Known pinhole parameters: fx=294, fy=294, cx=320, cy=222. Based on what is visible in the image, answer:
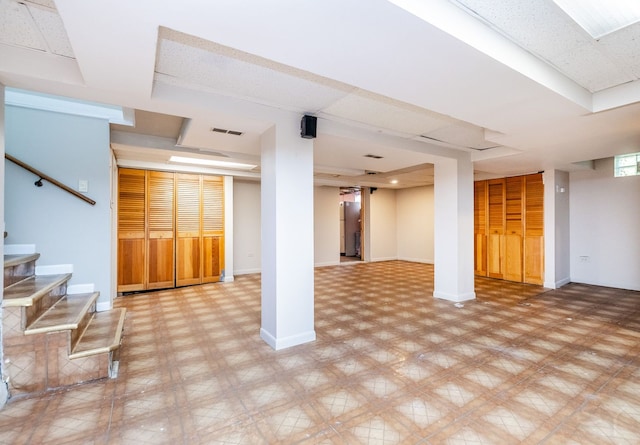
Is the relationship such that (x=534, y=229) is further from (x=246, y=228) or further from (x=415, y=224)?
(x=246, y=228)

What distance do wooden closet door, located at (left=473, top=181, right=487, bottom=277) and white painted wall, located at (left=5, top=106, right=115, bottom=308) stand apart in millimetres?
7098

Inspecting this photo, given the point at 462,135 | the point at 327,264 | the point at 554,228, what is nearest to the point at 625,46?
the point at 462,135

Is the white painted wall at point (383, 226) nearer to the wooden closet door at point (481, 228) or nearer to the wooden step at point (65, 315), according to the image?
the wooden closet door at point (481, 228)

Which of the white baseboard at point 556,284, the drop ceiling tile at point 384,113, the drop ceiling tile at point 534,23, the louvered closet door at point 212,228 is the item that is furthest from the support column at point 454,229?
the louvered closet door at point 212,228

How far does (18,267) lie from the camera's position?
→ 2.59 meters

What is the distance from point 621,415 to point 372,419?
1.64 m

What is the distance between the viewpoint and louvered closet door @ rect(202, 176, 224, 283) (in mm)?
6004

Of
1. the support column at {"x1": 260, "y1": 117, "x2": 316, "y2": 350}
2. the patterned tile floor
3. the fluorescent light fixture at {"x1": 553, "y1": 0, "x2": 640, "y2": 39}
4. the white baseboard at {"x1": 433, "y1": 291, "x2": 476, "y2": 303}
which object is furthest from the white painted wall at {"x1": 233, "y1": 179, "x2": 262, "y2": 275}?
the fluorescent light fixture at {"x1": 553, "y1": 0, "x2": 640, "y2": 39}

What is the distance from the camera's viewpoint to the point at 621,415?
1927 millimetres

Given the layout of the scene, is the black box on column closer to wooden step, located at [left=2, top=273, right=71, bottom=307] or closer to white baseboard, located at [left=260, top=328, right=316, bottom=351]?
white baseboard, located at [left=260, top=328, right=316, bottom=351]

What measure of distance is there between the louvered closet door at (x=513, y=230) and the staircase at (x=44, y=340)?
22.9ft

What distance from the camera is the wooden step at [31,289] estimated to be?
210 centimetres

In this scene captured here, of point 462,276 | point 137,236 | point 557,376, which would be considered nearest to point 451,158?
point 462,276

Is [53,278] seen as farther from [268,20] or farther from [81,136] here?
[268,20]
